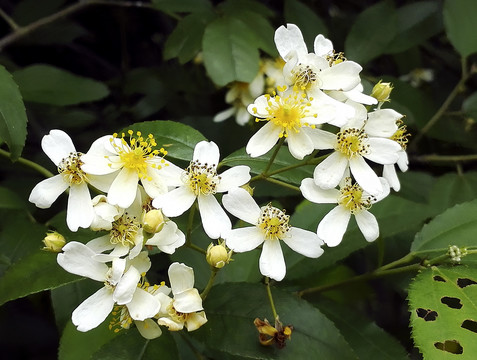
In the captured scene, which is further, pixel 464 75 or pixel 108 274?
pixel 464 75

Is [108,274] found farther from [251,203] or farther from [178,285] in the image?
[251,203]

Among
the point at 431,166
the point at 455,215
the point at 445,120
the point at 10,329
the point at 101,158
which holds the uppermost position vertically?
the point at 101,158

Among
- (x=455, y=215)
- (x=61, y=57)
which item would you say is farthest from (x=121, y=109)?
(x=455, y=215)

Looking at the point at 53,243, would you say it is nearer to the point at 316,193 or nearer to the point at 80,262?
the point at 80,262

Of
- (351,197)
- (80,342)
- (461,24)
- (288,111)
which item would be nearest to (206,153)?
(288,111)

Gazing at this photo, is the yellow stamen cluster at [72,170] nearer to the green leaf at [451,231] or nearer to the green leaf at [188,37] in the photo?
the green leaf at [188,37]

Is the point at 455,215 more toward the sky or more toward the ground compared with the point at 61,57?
more toward the sky

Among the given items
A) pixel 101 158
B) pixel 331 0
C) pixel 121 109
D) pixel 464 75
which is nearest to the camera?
pixel 101 158

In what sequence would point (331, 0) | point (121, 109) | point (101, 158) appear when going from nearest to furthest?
point (101, 158)
point (121, 109)
point (331, 0)
